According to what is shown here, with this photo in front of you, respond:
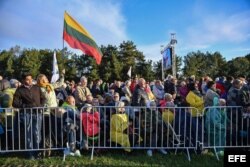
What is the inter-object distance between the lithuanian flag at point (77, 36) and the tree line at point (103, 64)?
5287cm

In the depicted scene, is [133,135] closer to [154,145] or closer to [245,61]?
[154,145]

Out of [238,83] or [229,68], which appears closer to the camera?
[238,83]

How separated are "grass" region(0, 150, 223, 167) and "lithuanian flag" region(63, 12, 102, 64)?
12.4 feet

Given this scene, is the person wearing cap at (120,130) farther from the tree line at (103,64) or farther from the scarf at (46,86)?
the tree line at (103,64)

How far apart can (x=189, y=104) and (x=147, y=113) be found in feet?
4.03

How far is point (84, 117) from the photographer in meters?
8.12

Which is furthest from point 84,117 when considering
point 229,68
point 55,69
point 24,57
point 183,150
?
point 229,68

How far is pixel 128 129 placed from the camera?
820 cm

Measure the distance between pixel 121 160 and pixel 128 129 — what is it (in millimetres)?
795

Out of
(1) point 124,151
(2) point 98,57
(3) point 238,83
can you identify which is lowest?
(1) point 124,151

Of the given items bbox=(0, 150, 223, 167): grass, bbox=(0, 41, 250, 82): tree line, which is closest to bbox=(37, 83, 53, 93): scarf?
bbox=(0, 150, 223, 167): grass

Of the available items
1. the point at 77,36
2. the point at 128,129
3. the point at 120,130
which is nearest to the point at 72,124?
the point at 120,130

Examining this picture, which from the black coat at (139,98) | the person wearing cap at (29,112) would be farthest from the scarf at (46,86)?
the black coat at (139,98)

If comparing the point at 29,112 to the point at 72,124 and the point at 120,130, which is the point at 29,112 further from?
the point at 120,130
